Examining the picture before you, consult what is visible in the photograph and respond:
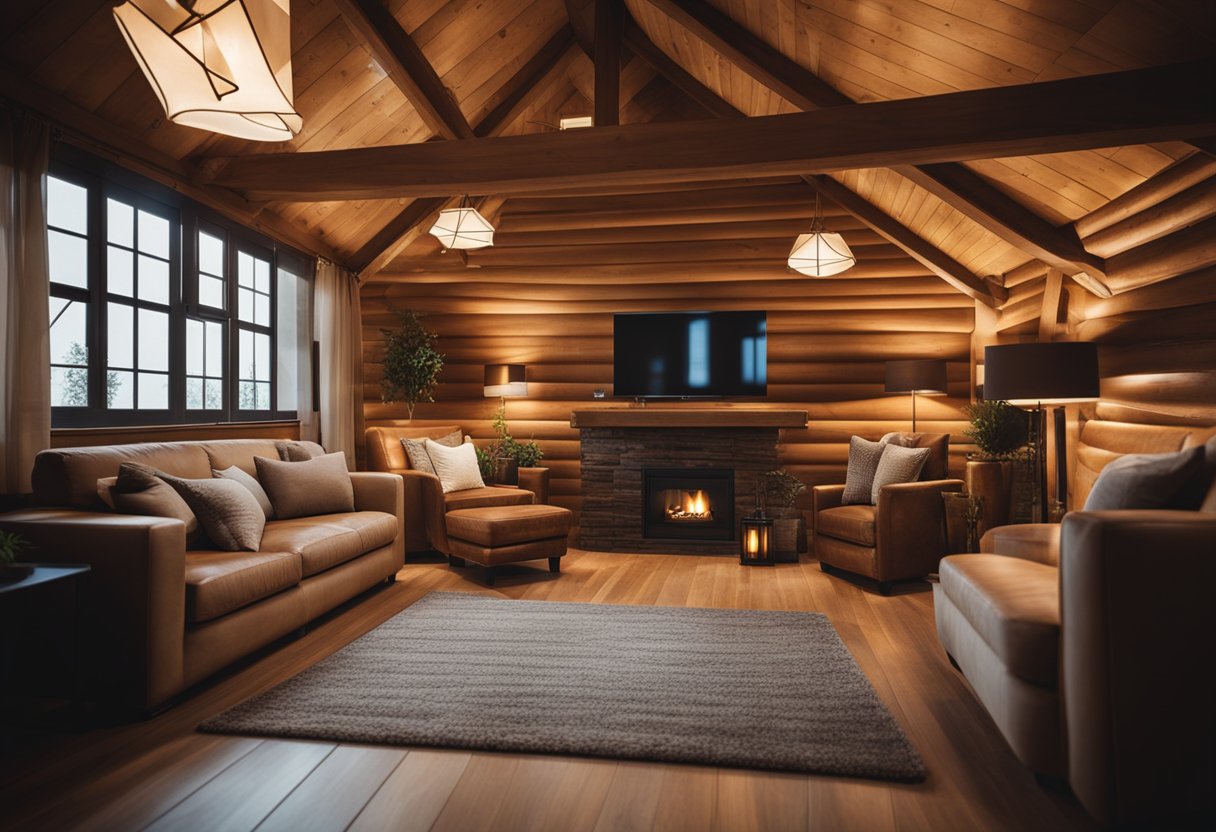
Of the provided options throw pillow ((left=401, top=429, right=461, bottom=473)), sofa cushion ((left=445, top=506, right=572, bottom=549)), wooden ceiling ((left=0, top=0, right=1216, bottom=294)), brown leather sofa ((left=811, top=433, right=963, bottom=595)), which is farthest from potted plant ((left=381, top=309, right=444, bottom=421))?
brown leather sofa ((left=811, top=433, right=963, bottom=595))

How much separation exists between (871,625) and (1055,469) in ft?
7.01

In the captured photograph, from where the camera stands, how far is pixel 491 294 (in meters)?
6.91

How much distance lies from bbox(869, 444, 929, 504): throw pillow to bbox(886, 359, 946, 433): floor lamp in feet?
2.66

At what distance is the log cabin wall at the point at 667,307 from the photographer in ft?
20.8

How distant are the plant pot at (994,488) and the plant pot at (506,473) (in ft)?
11.0

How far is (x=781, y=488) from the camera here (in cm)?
590

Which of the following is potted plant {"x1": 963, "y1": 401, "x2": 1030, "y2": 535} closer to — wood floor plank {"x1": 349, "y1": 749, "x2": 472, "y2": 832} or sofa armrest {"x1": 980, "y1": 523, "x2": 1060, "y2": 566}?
sofa armrest {"x1": 980, "y1": 523, "x2": 1060, "y2": 566}

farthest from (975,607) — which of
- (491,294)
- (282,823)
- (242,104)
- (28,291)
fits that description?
(491,294)

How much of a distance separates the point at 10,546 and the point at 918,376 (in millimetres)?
5495

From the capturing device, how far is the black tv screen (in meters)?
6.45

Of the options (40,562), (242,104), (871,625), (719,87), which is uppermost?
(719,87)

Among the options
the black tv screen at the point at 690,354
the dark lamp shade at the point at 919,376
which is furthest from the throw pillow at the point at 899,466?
the black tv screen at the point at 690,354

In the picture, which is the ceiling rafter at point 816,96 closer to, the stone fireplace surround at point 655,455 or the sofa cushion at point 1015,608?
the stone fireplace surround at point 655,455

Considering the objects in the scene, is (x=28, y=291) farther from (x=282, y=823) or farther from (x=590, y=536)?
(x=590, y=536)
